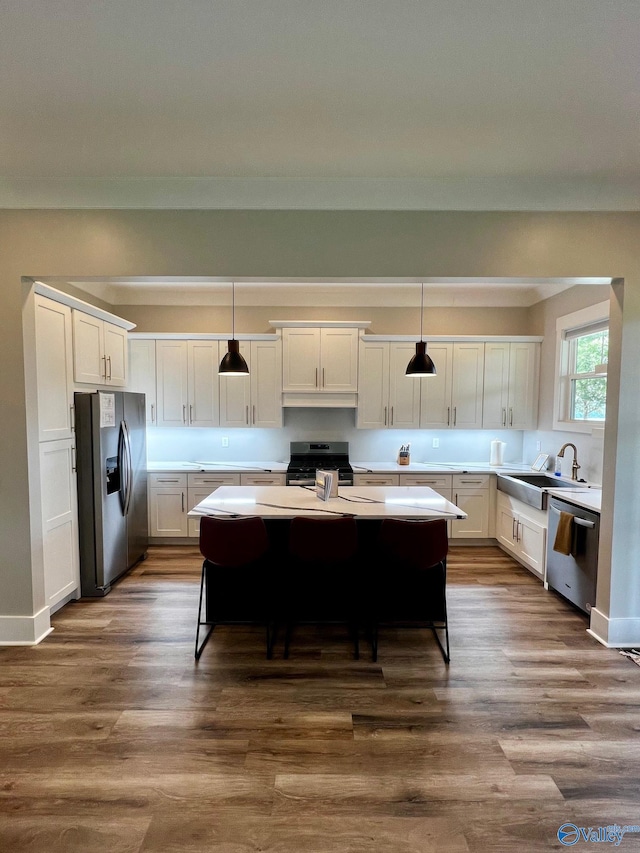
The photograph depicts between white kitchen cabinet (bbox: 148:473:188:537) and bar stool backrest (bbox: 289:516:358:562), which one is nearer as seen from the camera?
bar stool backrest (bbox: 289:516:358:562)

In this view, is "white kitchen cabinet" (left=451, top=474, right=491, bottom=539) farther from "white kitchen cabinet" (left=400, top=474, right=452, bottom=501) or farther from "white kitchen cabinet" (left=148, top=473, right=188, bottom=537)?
"white kitchen cabinet" (left=148, top=473, right=188, bottom=537)

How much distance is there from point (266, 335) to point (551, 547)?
3.55m

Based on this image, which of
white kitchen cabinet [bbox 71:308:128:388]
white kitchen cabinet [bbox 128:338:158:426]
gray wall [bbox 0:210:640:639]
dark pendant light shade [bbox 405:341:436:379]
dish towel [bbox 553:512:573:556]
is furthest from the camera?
white kitchen cabinet [bbox 128:338:158:426]

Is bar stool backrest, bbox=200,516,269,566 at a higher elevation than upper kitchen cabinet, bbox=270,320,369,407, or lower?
lower

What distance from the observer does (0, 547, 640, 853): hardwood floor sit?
4.97 feet

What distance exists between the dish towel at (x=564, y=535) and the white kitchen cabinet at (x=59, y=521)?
384cm

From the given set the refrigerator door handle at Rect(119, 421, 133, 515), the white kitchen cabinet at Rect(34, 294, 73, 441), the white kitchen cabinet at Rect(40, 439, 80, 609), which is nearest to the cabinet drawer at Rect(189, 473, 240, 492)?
the refrigerator door handle at Rect(119, 421, 133, 515)

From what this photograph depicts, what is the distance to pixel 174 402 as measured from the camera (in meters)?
4.64

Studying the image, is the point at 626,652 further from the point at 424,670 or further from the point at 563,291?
the point at 563,291

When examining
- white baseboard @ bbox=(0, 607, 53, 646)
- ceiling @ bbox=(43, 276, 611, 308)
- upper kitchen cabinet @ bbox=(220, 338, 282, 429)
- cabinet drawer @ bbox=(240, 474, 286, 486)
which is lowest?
white baseboard @ bbox=(0, 607, 53, 646)

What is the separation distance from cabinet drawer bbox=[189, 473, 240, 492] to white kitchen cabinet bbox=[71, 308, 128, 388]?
1.23 metres

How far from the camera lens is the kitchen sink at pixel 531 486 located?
3551 millimetres

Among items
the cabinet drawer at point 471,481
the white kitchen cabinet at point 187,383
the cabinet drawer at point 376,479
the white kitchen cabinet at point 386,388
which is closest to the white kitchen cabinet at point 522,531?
the cabinet drawer at point 471,481

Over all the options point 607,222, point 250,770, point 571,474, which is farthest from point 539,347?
point 250,770
